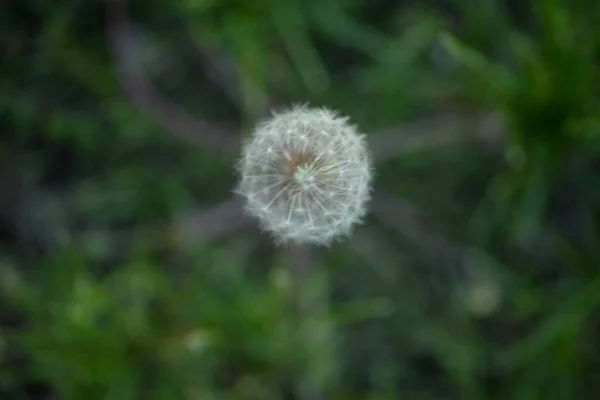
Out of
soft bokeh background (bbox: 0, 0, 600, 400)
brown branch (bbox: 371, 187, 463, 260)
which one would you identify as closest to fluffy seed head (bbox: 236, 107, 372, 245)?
soft bokeh background (bbox: 0, 0, 600, 400)

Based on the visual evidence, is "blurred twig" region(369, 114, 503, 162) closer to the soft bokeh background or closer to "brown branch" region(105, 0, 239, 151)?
the soft bokeh background

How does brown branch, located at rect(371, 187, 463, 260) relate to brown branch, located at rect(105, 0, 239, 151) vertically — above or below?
below

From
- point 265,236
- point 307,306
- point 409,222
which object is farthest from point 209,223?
point 409,222

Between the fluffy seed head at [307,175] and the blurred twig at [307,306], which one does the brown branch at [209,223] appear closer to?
the blurred twig at [307,306]

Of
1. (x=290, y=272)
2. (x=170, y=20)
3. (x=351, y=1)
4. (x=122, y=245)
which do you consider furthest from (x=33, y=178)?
(x=351, y=1)

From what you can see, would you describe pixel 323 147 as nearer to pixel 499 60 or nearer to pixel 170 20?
pixel 499 60

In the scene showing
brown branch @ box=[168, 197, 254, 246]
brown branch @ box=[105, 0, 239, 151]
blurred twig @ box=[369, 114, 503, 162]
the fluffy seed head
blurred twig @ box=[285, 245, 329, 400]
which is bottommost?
the fluffy seed head

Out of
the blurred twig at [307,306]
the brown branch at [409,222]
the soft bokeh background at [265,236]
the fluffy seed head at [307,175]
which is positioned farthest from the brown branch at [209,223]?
the fluffy seed head at [307,175]

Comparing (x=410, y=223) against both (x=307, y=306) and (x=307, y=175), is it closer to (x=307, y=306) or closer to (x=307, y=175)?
(x=307, y=306)

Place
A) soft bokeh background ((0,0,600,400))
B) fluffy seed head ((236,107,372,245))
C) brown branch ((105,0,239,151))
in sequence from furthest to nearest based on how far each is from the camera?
brown branch ((105,0,239,151)) < soft bokeh background ((0,0,600,400)) < fluffy seed head ((236,107,372,245))
